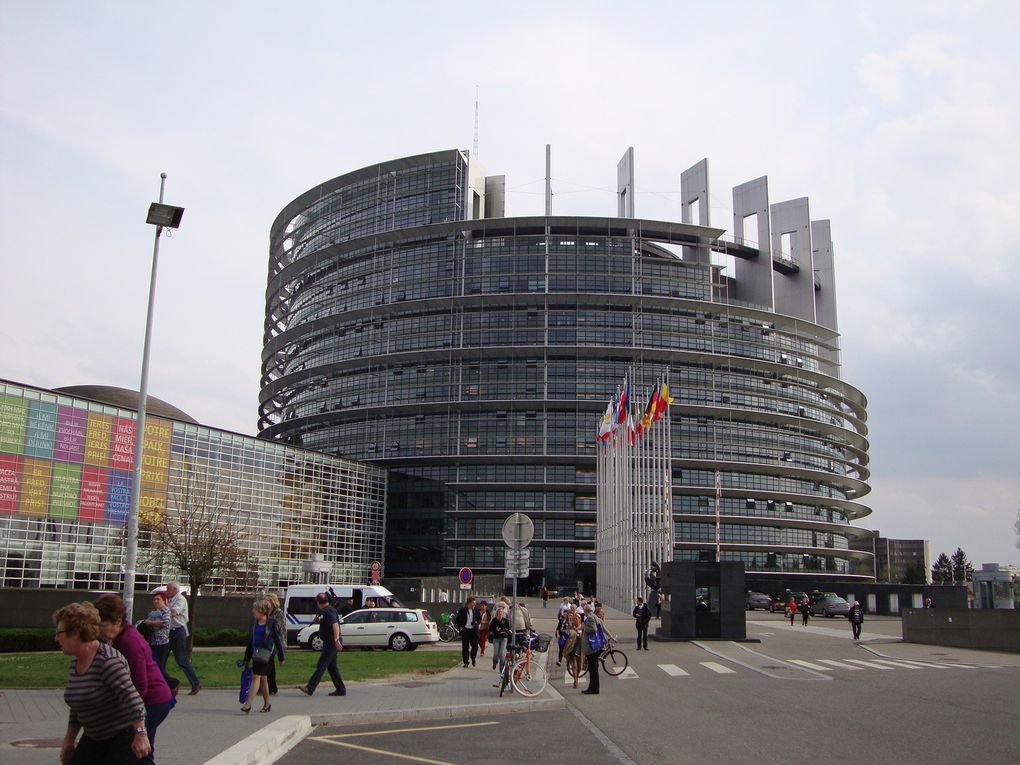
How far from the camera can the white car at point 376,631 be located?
3059cm

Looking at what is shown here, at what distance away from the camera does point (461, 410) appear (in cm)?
10094

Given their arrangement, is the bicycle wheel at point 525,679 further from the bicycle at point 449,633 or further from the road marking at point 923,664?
the bicycle at point 449,633

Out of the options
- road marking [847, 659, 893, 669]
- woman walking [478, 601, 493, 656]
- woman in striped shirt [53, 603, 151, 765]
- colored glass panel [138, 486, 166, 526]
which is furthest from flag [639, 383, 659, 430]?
woman in striped shirt [53, 603, 151, 765]

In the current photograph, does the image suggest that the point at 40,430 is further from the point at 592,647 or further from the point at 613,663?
the point at 592,647

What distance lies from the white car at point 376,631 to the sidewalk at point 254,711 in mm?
10753

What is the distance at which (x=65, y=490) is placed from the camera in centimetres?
5019

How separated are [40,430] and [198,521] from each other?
9.38 metres

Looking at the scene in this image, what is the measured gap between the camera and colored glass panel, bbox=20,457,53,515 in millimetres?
48219

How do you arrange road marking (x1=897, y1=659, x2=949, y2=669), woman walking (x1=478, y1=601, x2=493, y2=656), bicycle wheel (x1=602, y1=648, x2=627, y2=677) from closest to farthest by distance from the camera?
bicycle wheel (x1=602, y1=648, x2=627, y2=677), road marking (x1=897, y1=659, x2=949, y2=669), woman walking (x1=478, y1=601, x2=493, y2=656)

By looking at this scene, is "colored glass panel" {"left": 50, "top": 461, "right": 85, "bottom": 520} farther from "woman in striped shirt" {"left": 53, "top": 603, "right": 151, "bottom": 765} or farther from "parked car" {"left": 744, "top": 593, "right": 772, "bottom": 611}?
"woman in striped shirt" {"left": 53, "top": 603, "right": 151, "bottom": 765}

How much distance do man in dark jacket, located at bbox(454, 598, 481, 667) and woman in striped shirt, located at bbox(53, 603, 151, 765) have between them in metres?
17.2

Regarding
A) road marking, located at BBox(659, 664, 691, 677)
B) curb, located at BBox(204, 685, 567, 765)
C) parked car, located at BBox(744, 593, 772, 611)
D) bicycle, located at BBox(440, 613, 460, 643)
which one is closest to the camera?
curb, located at BBox(204, 685, 567, 765)

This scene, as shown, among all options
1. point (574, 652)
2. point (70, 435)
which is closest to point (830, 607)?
point (574, 652)

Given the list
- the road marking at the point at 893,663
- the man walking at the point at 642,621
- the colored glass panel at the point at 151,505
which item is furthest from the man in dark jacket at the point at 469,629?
the colored glass panel at the point at 151,505
